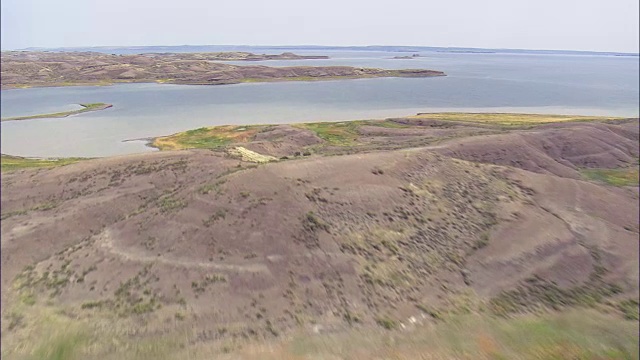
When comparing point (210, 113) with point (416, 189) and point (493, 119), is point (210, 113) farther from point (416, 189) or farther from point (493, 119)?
point (416, 189)

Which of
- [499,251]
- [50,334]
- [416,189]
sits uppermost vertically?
[416,189]

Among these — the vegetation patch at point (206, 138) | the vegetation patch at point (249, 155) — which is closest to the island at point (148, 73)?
the vegetation patch at point (206, 138)

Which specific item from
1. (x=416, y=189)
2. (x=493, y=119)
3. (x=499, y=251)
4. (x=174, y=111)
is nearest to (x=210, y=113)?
(x=174, y=111)

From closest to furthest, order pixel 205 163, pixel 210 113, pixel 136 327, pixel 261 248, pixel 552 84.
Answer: pixel 136 327 → pixel 261 248 → pixel 205 163 → pixel 210 113 → pixel 552 84

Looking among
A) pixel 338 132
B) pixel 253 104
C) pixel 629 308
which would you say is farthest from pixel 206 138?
pixel 629 308

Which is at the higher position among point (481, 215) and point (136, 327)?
point (481, 215)

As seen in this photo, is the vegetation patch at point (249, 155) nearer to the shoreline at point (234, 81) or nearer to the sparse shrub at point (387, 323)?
the sparse shrub at point (387, 323)

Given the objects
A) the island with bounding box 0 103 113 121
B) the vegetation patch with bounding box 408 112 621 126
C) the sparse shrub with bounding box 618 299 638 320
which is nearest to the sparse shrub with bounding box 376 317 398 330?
the sparse shrub with bounding box 618 299 638 320
